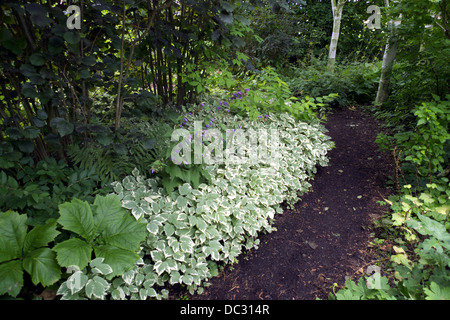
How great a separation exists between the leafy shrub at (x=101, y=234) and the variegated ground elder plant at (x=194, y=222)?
0.11m

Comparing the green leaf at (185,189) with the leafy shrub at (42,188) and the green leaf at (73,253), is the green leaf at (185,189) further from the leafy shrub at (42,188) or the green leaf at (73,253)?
the green leaf at (73,253)

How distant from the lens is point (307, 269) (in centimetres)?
231

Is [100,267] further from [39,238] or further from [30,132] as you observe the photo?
[30,132]

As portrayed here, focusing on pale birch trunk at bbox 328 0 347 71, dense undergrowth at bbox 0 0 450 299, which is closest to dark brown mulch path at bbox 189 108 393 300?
dense undergrowth at bbox 0 0 450 299

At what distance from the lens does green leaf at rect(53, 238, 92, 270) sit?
156cm

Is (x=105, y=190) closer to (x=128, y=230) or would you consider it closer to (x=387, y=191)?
(x=128, y=230)

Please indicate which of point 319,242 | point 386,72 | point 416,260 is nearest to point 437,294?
point 416,260

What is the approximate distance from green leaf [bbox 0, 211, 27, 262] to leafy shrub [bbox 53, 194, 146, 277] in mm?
240

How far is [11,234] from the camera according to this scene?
1618mm

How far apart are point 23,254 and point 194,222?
1120mm

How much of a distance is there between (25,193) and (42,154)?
66 cm

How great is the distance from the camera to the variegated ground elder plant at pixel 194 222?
6.36 feet

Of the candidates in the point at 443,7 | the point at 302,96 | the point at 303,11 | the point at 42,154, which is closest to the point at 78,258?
the point at 42,154

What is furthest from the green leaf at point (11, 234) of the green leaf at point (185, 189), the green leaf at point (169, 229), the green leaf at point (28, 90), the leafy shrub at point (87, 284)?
the green leaf at point (185, 189)
